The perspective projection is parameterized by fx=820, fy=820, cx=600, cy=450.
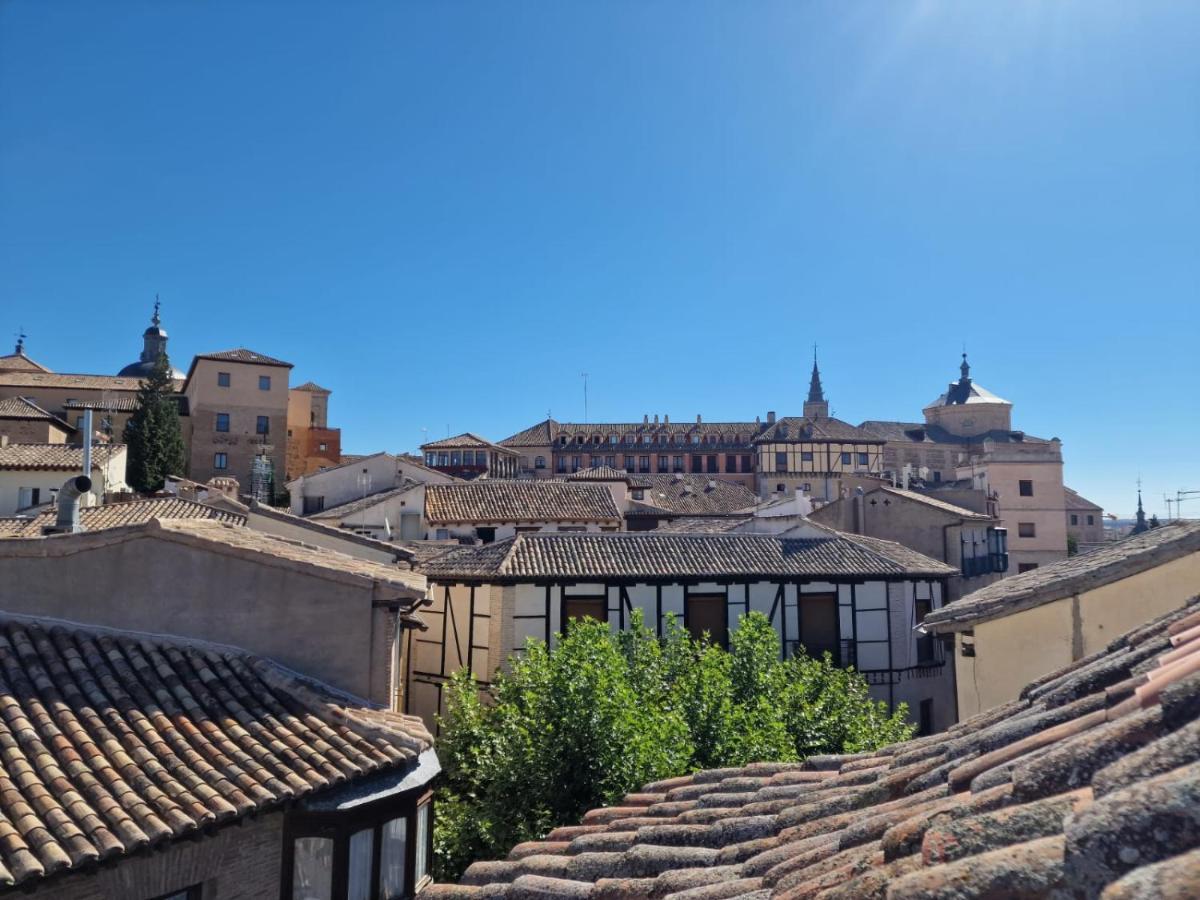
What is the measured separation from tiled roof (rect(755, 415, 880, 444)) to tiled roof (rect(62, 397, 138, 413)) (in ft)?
A: 153

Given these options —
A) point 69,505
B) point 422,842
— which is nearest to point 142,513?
point 69,505

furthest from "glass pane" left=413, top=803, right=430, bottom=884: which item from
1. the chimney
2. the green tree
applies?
the green tree

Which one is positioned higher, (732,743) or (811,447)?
(811,447)

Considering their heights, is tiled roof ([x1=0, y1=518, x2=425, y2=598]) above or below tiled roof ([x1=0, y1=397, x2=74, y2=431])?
below

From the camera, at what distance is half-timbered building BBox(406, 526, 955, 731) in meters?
20.2

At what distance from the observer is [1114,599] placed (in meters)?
9.66

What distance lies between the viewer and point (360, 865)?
8.27 m

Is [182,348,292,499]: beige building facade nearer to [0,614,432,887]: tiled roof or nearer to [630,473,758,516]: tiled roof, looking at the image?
[630,473,758,516]: tiled roof

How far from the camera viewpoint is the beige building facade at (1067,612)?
9.45 m

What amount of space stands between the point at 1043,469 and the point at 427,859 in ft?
152

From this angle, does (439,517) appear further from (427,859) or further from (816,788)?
(816,788)

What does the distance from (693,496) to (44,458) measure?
34.8 metres

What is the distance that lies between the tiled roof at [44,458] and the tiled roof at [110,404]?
17099 mm

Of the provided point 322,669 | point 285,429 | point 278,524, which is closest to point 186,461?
point 285,429
